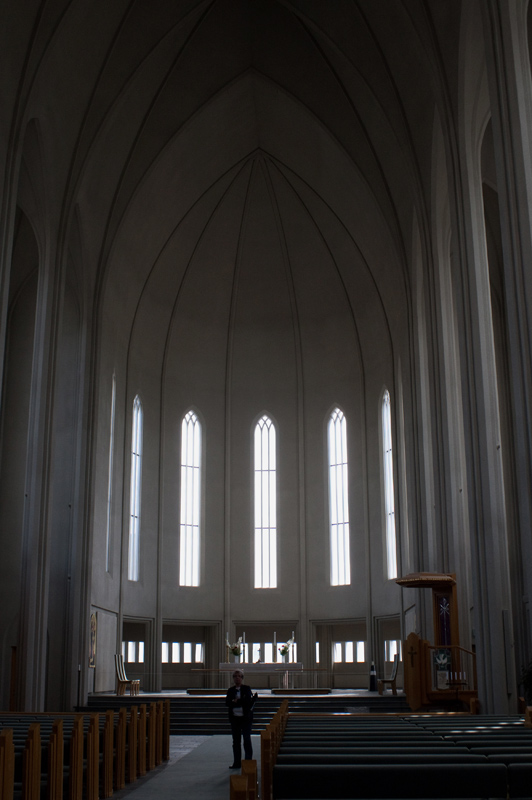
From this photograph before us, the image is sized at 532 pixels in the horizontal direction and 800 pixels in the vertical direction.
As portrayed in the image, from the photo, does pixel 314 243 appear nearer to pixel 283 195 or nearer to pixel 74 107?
pixel 283 195

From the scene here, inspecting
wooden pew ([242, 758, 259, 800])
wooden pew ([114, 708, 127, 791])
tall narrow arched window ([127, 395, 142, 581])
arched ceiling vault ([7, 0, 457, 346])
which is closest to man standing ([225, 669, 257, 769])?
wooden pew ([114, 708, 127, 791])

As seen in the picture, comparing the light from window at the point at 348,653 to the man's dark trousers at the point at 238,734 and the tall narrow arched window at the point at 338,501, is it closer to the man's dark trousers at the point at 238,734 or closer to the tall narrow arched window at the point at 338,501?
the tall narrow arched window at the point at 338,501

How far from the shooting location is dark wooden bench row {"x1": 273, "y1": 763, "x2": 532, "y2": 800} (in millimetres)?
3762

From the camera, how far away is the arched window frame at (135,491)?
1053 inches

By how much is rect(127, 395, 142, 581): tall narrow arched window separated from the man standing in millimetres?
16462

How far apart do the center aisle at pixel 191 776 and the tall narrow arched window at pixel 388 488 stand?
43.5ft

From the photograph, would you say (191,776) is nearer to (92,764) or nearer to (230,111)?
(92,764)

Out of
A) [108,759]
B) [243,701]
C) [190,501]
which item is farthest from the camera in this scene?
[190,501]

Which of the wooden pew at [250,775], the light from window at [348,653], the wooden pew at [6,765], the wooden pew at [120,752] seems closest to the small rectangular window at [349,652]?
the light from window at [348,653]

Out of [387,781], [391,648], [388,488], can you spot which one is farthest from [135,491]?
[387,781]

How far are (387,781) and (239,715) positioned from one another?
22.3 feet

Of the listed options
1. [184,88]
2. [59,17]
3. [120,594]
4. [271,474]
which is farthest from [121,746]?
[271,474]

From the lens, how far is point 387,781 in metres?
3.77

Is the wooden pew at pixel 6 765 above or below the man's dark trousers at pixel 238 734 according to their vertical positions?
above
